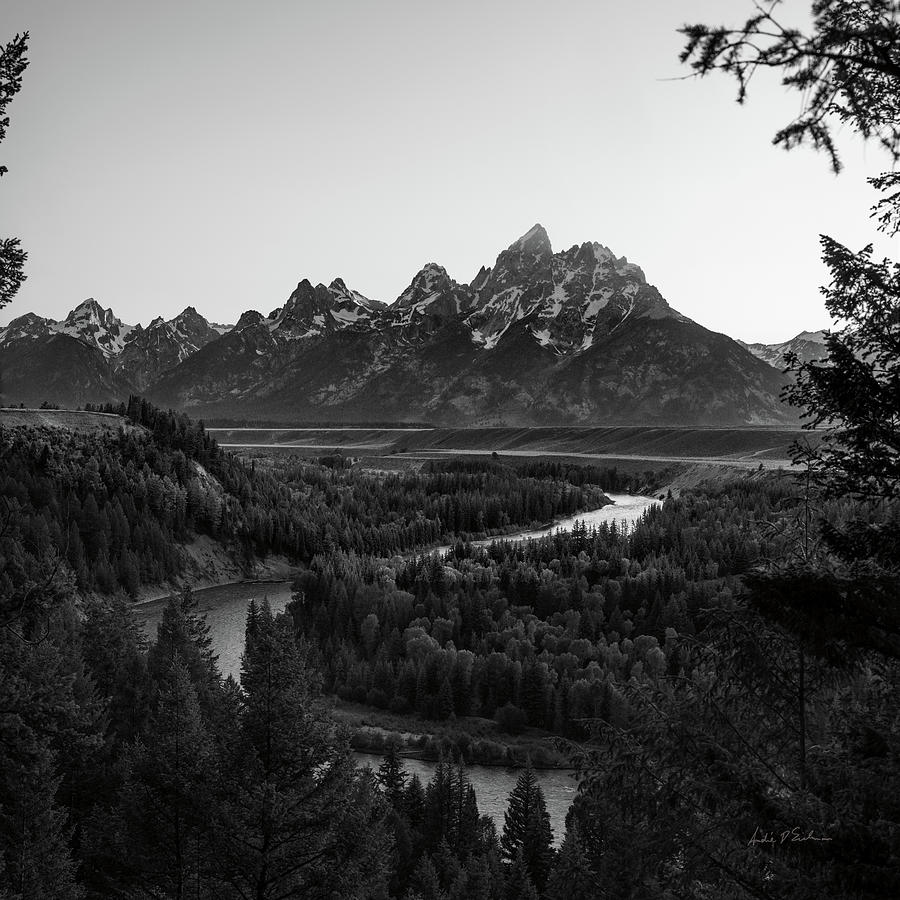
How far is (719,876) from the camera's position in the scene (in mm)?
9883

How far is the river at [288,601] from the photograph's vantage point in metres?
42.3

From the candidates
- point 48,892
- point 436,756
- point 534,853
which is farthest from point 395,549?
point 48,892

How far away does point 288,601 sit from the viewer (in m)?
89.7

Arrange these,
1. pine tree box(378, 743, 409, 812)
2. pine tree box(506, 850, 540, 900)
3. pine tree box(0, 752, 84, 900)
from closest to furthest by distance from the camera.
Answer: pine tree box(0, 752, 84, 900), pine tree box(506, 850, 540, 900), pine tree box(378, 743, 409, 812)

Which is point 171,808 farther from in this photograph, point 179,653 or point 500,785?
point 500,785

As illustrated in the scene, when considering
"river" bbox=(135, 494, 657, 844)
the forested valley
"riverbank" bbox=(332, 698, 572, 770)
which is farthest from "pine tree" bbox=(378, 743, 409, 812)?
"riverbank" bbox=(332, 698, 572, 770)

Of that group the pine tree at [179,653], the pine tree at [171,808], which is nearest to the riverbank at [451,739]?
the pine tree at [179,653]

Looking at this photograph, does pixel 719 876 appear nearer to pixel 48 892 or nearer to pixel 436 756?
pixel 48 892

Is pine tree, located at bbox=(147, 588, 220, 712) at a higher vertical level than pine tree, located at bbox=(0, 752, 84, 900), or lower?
lower
